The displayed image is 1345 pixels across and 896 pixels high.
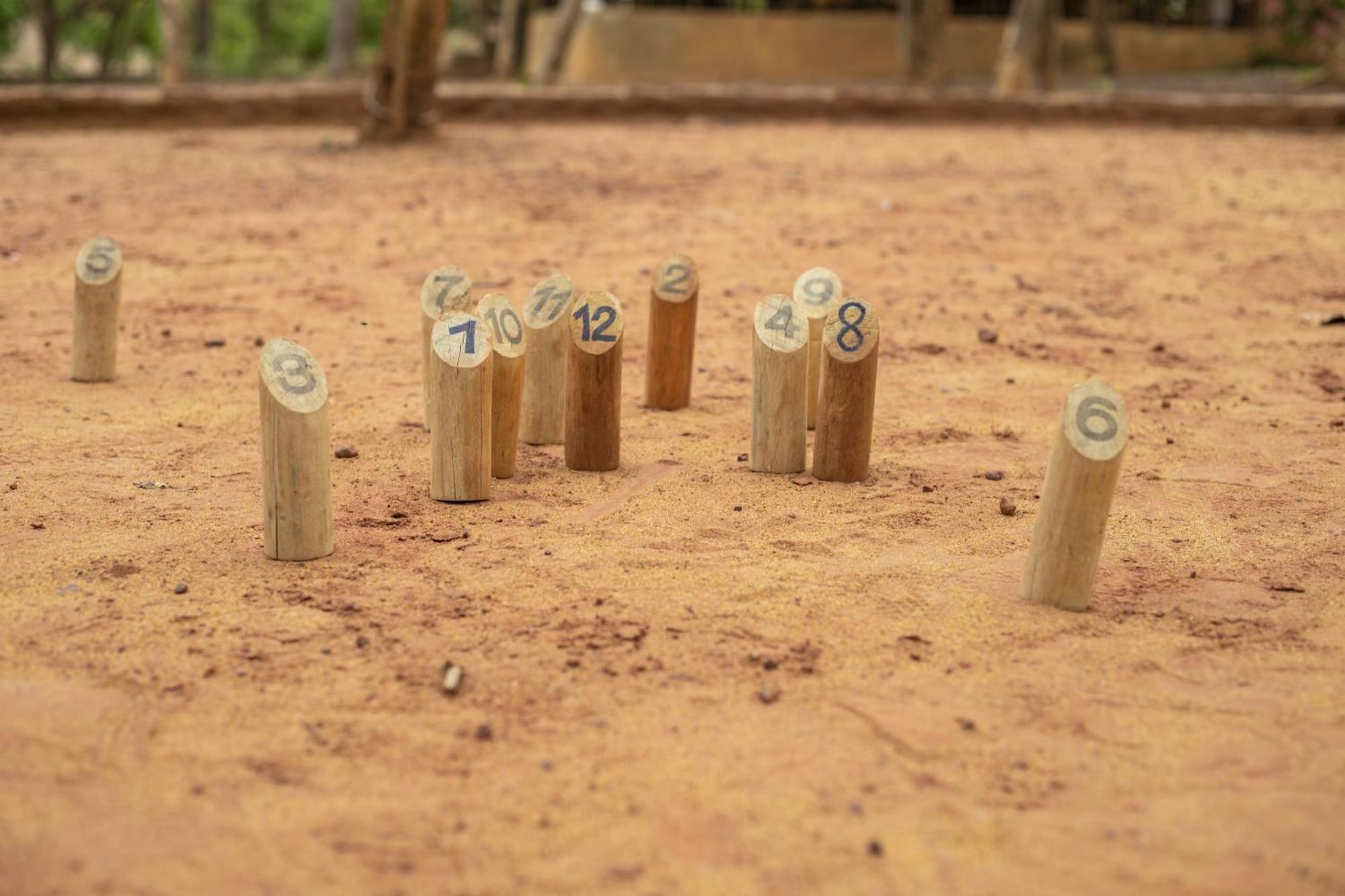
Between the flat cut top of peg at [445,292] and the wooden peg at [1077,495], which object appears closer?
the wooden peg at [1077,495]

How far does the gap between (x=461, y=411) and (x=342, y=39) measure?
14158 mm

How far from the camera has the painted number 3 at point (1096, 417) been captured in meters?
3.39

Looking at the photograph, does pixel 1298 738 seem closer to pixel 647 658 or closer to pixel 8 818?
pixel 647 658

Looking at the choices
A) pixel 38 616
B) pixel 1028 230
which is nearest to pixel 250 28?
pixel 1028 230

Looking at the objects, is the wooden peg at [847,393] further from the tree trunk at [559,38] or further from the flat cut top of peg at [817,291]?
the tree trunk at [559,38]

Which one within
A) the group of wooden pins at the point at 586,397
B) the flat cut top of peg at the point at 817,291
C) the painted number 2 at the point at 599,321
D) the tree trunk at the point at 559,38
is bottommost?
the group of wooden pins at the point at 586,397

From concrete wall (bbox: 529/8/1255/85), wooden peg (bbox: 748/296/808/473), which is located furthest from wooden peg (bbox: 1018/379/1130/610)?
concrete wall (bbox: 529/8/1255/85)

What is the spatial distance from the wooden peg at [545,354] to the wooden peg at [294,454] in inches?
42.0

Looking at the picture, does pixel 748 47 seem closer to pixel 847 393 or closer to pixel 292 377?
pixel 847 393

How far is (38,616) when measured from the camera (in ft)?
10.8

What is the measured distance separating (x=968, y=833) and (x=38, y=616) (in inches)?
85.8

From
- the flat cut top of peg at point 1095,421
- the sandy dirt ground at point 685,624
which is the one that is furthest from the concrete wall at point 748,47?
the flat cut top of peg at point 1095,421

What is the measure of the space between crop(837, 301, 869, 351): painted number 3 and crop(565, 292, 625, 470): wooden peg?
66cm

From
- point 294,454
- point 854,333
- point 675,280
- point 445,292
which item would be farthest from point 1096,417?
point 445,292
